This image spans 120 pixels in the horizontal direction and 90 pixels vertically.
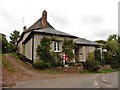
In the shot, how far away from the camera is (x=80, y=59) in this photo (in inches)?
1543

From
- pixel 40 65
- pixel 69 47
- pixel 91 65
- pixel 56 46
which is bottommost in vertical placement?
pixel 91 65

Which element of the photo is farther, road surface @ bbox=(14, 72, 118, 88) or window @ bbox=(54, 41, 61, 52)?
window @ bbox=(54, 41, 61, 52)

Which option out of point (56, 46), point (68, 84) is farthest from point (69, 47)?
point (68, 84)

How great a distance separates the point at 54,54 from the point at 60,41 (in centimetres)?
237

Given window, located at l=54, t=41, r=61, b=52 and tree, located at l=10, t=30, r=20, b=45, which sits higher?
tree, located at l=10, t=30, r=20, b=45

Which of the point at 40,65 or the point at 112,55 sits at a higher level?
the point at 112,55

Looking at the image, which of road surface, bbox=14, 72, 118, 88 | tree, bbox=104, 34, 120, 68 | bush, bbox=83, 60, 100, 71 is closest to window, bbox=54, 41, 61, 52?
bush, bbox=83, 60, 100, 71

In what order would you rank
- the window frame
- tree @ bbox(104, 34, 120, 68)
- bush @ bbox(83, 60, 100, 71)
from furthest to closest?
tree @ bbox(104, 34, 120, 68), the window frame, bush @ bbox(83, 60, 100, 71)

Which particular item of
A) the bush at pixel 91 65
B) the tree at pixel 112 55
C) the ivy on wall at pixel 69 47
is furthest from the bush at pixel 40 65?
the tree at pixel 112 55

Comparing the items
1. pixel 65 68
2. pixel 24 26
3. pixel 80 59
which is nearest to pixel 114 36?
pixel 24 26

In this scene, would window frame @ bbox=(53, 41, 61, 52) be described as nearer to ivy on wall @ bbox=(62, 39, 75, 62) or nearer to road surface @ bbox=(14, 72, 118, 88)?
ivy on wall @ bbox=(62, 39, 75, 62)

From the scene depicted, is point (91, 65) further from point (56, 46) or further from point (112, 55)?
point (112, 55)

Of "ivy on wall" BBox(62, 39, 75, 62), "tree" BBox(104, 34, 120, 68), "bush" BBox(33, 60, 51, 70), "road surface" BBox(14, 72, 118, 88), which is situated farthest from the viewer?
"tree" BBox(104, 34, 120, 68)

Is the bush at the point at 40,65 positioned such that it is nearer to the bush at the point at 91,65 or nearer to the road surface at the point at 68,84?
the bush at the point at 91,65
